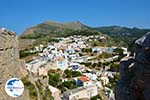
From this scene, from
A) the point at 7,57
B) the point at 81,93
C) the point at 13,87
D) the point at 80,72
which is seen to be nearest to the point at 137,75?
the point at 13,87

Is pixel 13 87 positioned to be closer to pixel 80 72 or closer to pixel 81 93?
pixel 81 93

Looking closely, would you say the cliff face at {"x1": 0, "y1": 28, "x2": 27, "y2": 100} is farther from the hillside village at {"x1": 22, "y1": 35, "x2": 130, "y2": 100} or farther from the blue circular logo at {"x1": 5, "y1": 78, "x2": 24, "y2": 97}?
the hillside village at {"x1": 22, "y1": 35, "x2": 130, "y2": 100}

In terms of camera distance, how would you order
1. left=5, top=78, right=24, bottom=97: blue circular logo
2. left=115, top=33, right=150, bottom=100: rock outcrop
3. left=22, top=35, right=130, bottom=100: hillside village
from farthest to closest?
left=22, top=35, right=130, bottom=100: hillside village → left=5, top=78, right=24, bottom=97: blue circular logo → left=115, top=33, right=150, bottom=100: rock outcrop

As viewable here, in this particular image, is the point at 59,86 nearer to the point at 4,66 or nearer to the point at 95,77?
the point at 95,77

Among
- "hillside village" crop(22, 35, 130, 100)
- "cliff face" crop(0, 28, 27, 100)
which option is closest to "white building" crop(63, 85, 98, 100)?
"hillside village" crop(22, 35, 130, 100)

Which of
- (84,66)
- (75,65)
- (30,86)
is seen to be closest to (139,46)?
(30,86)

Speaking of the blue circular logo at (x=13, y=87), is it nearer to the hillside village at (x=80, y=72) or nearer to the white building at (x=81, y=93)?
the hillside village at (x=80, y=72)
